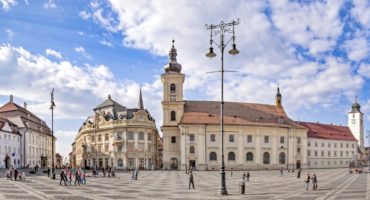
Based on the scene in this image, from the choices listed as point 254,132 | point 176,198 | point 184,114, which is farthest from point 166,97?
point 176,198

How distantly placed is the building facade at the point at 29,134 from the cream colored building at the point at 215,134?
27481 millimetres

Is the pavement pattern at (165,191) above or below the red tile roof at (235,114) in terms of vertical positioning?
below

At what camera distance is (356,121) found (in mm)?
130625

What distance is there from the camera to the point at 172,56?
286 feet

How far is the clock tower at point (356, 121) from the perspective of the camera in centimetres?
13038

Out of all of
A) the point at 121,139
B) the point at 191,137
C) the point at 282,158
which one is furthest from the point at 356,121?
the point at 121,139

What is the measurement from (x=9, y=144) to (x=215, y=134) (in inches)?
1501

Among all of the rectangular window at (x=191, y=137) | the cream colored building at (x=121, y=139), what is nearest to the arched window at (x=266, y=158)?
the rectangular window at (x=191, y=137)

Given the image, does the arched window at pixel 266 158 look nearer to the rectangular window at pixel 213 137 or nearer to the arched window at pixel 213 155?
the arched window at pixel 213 155

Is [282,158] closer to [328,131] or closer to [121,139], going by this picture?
[328,131]

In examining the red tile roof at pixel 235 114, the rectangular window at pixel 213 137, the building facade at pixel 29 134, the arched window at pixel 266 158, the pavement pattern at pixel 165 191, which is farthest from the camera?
the arched window at pixel 266 158

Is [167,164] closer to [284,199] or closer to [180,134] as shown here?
[180,134]

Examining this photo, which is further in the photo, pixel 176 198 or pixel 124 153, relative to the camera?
pixel 124 153

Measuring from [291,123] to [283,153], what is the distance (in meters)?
7.36
